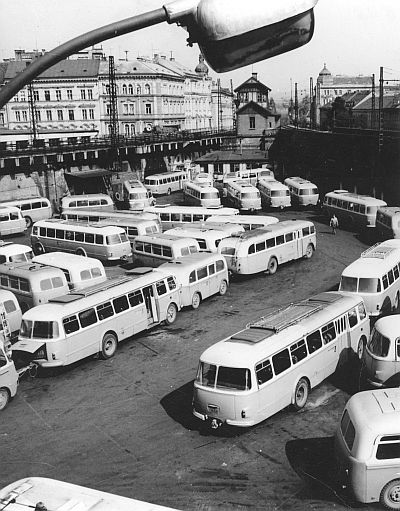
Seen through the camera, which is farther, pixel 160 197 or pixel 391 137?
pixel 160 197

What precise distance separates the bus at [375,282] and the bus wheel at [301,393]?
20.8ft

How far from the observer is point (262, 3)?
2598mm

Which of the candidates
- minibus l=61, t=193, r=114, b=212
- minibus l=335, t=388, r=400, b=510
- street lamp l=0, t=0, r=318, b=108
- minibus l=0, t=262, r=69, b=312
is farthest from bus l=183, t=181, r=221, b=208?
street lamp l=0, t=0, r=318, b=108

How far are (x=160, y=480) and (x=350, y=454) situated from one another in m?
3.45

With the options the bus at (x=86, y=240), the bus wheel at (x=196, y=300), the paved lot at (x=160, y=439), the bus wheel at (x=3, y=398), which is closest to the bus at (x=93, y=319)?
the paved lot at (x=160, y=439)

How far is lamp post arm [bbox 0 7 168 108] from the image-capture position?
264 cm

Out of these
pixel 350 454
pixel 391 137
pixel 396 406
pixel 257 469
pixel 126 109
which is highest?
pixel 126 109

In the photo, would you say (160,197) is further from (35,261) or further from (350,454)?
(350,454)

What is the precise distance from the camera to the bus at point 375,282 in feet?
63.3

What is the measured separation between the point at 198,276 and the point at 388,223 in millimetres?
12943

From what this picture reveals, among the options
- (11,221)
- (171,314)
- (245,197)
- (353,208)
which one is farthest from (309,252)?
A: (11,221)

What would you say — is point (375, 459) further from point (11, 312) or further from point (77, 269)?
point (77, 269)

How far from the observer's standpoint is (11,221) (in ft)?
118

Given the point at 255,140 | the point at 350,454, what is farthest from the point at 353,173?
the point at 350,454
